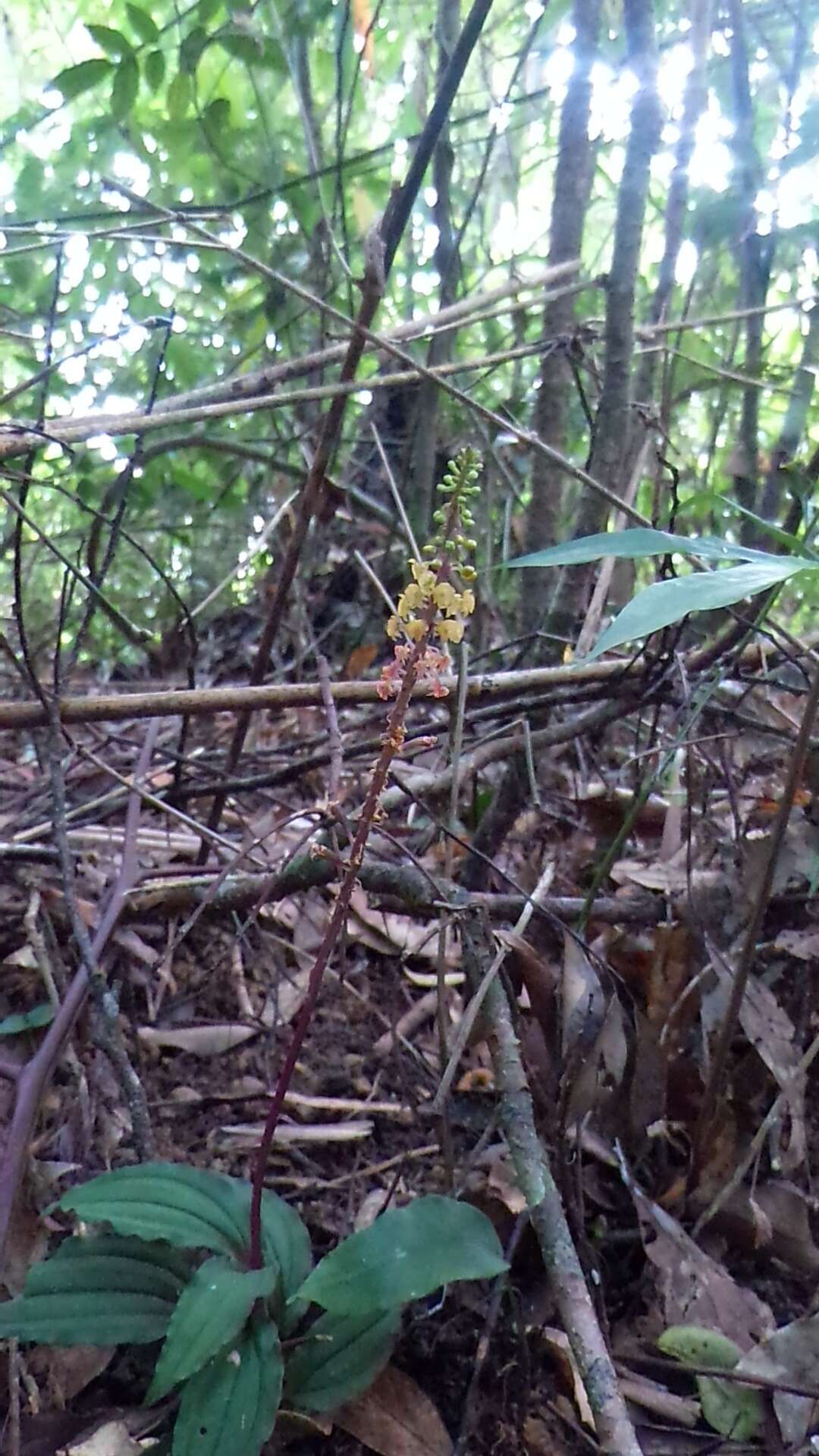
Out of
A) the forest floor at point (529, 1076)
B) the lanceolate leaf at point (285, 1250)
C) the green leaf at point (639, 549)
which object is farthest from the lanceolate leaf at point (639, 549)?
the lanceolate leaf at point (285, 1250)

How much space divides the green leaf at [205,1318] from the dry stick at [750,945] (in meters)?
0.54

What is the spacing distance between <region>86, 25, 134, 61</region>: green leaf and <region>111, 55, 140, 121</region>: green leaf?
0.07 ft

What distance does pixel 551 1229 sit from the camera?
0.88m

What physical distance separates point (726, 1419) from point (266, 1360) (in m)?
0.48

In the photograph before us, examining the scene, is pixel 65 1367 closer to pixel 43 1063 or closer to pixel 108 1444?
pixel 108 1444

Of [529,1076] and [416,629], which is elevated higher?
[416,629]

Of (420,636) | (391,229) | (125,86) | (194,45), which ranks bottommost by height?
(420,636)

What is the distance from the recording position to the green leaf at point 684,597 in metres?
0.61

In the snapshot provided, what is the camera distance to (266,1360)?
0.94m

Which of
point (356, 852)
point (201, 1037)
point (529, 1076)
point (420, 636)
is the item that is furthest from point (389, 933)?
point (420, 636)

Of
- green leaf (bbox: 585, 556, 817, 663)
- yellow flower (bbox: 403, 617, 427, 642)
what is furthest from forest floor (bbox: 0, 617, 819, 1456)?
green leaf (bbox: 585, 556, 817, 663)

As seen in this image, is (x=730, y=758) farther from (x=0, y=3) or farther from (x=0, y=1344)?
(x=0, y=3)

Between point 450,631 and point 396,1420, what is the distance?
2.69 ft

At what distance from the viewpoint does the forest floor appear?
1.01 metres
